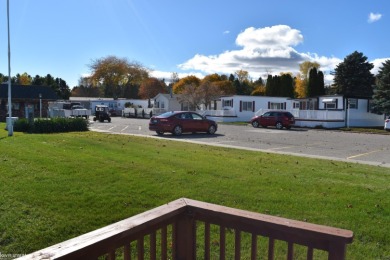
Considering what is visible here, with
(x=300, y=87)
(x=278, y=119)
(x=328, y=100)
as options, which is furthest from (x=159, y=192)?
(x=300, y=87)

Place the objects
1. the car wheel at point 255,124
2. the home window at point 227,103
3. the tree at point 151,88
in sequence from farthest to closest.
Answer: the tree at point 151,88
the home window at point 227,103
the car wheel at point 255,124

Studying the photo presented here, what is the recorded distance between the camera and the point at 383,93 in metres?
36.8

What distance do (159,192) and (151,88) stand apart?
283 feet

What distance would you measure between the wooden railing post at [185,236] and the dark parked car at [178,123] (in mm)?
19696

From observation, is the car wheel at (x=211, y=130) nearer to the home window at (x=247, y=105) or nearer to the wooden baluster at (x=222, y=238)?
the wooden baluster at (x=222, y=238)

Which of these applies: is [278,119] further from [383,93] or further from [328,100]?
[383,93]

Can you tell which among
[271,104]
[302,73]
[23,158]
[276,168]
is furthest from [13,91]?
[302,73]

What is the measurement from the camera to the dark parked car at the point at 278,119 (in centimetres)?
3195

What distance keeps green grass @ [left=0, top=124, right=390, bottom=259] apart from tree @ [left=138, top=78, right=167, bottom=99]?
270 feet

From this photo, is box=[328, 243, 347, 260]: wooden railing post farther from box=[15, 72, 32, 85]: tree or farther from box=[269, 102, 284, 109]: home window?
box=[15, 72, 32, 85]: tree

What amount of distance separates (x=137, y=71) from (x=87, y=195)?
8969cm

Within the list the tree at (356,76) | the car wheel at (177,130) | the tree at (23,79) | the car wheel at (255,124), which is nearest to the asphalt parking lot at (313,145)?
the car wheel at (177,130)

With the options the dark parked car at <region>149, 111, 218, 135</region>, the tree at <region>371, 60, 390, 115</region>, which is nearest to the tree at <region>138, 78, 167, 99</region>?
the tree at <region>371, 60, 390, 115</region>

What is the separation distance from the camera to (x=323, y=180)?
799 cm
